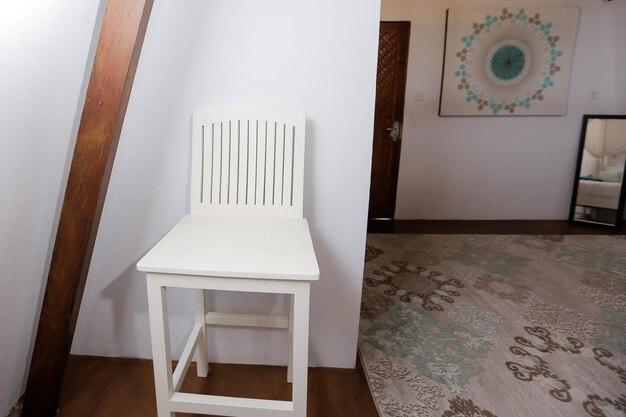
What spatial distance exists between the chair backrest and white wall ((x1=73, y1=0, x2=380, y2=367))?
0.28 ft

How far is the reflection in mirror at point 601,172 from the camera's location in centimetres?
361

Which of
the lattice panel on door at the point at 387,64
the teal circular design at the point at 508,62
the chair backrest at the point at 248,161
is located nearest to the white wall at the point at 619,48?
the teal circular design at the point at 508,62

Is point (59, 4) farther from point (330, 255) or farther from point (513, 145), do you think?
point (513, 145)

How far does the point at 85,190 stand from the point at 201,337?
0.68 m

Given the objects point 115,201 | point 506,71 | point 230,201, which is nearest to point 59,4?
point 115,201


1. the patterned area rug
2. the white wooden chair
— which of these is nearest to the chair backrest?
the white wooden chair

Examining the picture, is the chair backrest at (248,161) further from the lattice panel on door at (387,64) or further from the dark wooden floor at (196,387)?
the lattice panel on door at (387,64)

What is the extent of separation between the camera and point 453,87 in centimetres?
367

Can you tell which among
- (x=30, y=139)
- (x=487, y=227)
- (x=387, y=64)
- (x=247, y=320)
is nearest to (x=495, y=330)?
(x=247, y=320)

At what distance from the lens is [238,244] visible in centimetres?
105

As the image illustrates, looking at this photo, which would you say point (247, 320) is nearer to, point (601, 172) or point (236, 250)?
point (236, 250)

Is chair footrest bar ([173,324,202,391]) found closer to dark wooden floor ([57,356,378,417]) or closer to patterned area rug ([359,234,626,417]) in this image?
dark wooden floor ([57,356,378,417])

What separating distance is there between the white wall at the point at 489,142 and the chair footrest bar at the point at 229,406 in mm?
3165

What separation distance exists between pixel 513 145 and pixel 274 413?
12.4ft
